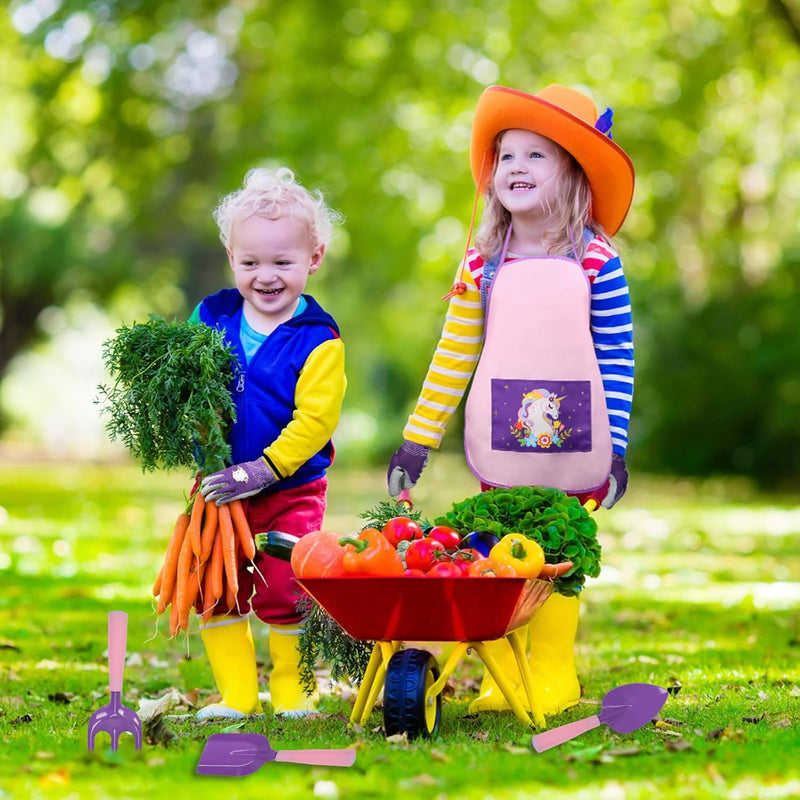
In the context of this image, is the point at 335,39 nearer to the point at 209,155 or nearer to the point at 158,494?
the point at 209,155

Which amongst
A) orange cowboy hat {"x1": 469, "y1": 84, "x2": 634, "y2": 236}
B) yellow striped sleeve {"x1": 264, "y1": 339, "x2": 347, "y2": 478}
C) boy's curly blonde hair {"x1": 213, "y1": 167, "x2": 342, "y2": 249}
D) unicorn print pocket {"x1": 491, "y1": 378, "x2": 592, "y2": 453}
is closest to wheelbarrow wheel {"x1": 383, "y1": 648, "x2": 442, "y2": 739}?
yellow striped sleeve {"x1": 264, "y1": 339, "x2": 347, "y2": 478}

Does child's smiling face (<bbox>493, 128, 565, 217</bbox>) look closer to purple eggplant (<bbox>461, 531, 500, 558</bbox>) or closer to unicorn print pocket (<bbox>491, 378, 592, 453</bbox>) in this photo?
unicorn print pocket (<bbox>491, 378, 592, 453</bbox>)

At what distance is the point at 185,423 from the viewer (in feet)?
13.9

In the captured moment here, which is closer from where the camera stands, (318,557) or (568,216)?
(318,557)

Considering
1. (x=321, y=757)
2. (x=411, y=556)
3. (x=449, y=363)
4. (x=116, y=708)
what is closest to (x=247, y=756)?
(x=321, y=757)

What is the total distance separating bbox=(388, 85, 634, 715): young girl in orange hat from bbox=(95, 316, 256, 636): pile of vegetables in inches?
26.3

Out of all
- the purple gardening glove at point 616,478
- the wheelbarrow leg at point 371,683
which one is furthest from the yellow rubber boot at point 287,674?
the purple gardening glove at point 616,478

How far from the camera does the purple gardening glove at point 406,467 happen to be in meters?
4.63

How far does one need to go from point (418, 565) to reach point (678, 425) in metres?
14.9

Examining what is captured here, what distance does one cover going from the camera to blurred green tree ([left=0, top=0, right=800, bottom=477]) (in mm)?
16938

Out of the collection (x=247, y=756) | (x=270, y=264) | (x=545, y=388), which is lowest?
(x=247, y=756)

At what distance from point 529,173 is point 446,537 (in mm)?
1379

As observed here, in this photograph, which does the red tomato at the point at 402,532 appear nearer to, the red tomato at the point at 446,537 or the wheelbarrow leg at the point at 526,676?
the red tomato at the point at 446,537

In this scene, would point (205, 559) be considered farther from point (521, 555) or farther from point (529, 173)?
point (529, 173)
